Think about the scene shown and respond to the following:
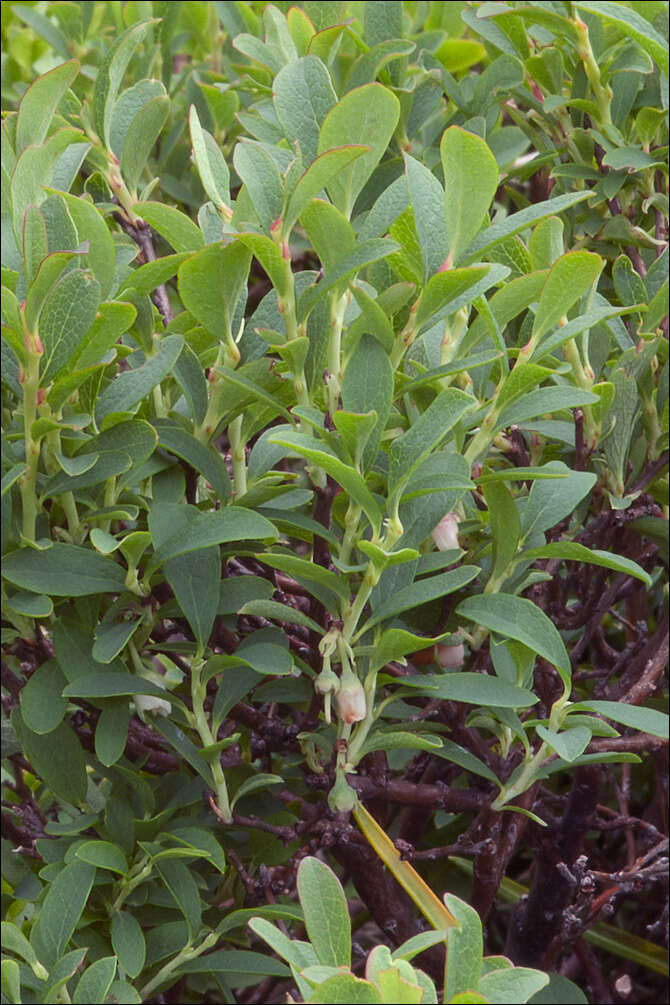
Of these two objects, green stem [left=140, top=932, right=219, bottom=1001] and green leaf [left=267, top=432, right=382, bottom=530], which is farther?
green stem [left=140, top=932, right=219, bottom=1001]

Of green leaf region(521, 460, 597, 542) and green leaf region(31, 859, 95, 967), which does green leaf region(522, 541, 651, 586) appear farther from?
green leaf region(31, 859, 95, 967)

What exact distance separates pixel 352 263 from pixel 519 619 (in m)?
0.29

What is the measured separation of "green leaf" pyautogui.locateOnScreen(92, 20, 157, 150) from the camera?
101cm

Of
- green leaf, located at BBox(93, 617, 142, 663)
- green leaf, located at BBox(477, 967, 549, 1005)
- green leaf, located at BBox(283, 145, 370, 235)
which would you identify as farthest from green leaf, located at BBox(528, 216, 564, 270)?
green leaf, located at BBox(477, 967, 549, 1005)

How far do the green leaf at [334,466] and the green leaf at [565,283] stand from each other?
206 mm

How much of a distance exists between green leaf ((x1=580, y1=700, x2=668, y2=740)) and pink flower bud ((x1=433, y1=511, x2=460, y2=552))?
16cm

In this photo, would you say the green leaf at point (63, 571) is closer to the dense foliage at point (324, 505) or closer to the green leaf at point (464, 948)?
the dense foliage at point (324, 505)

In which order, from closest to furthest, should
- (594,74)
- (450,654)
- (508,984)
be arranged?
(508,984)
(450,654)
(594,74)

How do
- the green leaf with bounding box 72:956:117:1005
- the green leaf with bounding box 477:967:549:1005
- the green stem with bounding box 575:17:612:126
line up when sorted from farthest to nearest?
the green stem with bounding box 575:17:612:126 → the green leaf with bounding box 72:956:117:1005 → the green leaf with bounding box 477:967:549:1005

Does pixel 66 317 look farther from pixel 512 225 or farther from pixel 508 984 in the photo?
pixel 508 984

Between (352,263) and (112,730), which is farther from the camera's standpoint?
(112,730)

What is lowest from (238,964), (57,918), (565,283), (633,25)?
(238,964)

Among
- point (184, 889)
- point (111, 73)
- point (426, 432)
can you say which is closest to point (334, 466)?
point (426, 432)

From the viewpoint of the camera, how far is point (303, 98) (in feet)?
2.82
